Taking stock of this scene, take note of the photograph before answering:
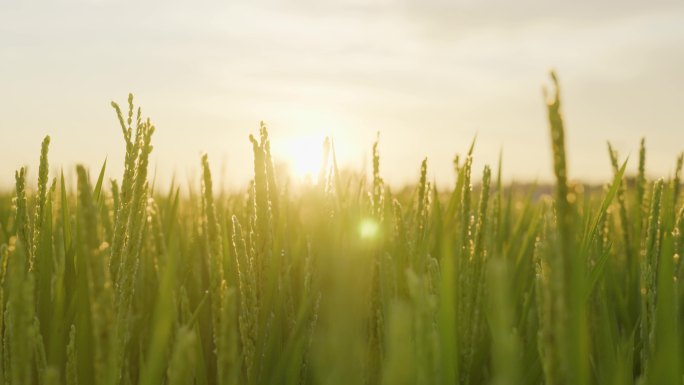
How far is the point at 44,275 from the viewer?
142 centimetres

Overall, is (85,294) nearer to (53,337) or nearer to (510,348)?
(53,337)

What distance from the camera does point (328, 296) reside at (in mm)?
1435

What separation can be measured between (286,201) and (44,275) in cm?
69

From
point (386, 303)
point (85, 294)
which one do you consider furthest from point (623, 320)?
point (85, 294)

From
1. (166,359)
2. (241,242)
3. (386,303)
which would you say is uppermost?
(241,242)

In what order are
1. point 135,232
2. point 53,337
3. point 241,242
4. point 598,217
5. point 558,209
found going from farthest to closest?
1. point 598,217
2. point 53,337
3. point 241,242
4. point 135,232
5. point 558,209

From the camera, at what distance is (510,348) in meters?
0.58

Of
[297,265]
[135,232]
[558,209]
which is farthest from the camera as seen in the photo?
[297,265]

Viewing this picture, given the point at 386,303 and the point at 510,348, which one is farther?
the point at 386,303

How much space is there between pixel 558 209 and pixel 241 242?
0.64 meters

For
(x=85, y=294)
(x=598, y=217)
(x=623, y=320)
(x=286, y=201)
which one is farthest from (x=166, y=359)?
(x=623, y=320)

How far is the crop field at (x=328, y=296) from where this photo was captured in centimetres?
66

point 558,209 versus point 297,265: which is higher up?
point 558,209

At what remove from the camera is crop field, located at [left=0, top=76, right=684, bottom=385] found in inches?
26.1
